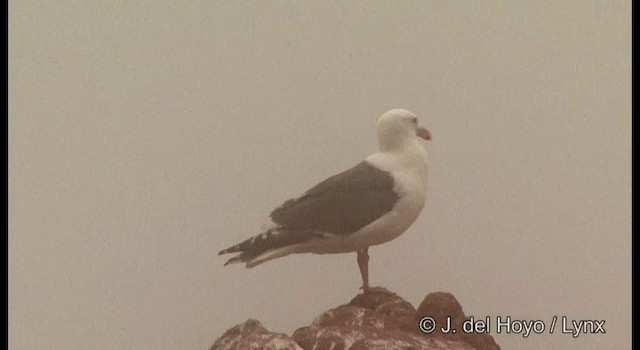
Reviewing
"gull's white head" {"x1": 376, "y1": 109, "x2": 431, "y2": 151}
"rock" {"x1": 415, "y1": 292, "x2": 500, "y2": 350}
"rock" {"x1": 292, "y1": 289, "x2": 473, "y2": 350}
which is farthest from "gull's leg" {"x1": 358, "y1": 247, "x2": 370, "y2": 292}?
"gull's white head" {"x1": 376, "y1": 109, "x2": 431, "y2": 151}

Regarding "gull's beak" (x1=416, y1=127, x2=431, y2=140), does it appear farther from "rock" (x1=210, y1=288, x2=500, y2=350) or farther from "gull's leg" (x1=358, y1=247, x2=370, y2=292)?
"rock" (x1=210, y1=288, x2=500, y2=350)

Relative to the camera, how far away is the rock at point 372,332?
274 cm

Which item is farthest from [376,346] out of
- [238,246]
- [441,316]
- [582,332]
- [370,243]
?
[582,332]

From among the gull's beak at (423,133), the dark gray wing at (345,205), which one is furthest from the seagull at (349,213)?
the gull's beak at (423,133)

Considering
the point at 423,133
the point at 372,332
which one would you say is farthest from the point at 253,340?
the point at 423,133

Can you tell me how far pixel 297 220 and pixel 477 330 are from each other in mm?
1070

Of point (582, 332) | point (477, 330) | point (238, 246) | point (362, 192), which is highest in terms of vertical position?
point (362, 192)

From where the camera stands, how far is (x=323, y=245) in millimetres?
3236

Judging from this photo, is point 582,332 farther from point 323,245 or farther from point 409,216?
point 323,245

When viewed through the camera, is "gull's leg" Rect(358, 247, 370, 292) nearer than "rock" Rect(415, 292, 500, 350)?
No

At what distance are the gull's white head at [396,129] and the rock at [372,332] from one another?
83cm

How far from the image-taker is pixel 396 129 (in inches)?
134

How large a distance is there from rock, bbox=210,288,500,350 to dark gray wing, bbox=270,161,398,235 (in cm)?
44

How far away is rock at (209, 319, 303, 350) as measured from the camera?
2.70 metres
